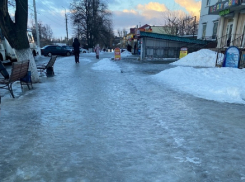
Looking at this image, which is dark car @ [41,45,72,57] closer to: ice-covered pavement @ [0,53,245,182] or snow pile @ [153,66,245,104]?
snow pile @ [153,66,245,104]

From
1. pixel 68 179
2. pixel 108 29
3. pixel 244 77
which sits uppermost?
pixel 108 29

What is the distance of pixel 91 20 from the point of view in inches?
1736

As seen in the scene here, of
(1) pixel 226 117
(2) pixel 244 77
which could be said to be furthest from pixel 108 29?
(1) pixel 226 117

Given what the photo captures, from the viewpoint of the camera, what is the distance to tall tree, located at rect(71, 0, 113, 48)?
4388 centimetres

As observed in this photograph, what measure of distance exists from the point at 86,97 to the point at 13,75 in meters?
2.27

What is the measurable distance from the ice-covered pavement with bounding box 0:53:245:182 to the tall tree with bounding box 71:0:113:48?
41678mm

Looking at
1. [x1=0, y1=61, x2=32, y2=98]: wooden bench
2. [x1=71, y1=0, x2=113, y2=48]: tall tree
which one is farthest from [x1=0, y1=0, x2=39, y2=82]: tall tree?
[x1=71, y1=0, x2=113, y2=48]: tall tree

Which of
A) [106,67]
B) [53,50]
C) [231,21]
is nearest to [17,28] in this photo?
[106,67]

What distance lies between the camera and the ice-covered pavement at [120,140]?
8.25 ft

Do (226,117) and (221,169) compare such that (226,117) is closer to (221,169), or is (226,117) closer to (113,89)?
(221,169)

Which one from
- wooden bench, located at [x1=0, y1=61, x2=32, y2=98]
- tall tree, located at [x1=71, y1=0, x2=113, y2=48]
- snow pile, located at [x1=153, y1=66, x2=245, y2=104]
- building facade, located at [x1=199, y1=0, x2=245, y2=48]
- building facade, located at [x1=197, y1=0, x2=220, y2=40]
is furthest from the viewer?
tall tree, located at [x1=71, y1=0, x2=113, y2=48]

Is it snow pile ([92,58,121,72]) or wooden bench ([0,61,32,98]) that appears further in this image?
snow pile ([92,58,121,72])

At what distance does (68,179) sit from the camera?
238cm

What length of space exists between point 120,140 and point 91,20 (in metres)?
44.7
